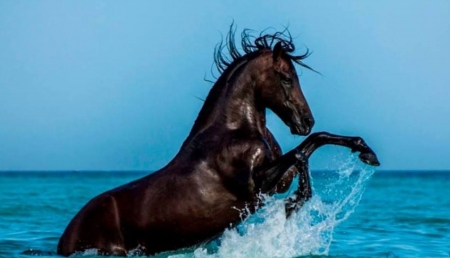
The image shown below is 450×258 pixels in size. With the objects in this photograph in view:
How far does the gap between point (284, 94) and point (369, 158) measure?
81 cm

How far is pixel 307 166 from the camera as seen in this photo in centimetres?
818

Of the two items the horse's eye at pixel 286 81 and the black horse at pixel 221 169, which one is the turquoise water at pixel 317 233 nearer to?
the black horse at pixel 221 169

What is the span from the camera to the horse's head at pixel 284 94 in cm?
847

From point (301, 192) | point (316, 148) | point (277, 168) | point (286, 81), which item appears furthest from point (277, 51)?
point (301, 192)

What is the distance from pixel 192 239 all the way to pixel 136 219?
0.46 m

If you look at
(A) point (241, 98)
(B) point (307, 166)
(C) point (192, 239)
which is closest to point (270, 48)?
(A) point (241, 98)

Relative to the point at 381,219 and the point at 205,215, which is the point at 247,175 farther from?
the point at 381,219

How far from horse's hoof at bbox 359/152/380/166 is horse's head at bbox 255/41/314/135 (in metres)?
0.47

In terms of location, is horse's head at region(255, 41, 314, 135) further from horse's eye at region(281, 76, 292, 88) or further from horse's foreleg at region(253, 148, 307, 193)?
horse's foreleg at region(253, 148, 307, 193)

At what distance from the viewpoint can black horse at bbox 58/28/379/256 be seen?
27.3ft

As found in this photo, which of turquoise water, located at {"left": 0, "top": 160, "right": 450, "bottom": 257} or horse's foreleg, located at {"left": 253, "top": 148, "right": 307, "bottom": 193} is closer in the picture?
horse's foreleg, located at {"left": 253, "top": 148, "right": 307, "bottom": 193}

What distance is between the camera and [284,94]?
27.8 ft

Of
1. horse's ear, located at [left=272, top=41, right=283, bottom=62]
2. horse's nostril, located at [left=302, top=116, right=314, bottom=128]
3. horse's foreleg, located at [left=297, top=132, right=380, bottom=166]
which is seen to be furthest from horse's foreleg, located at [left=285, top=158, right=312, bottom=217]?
horse's ear, located at [left=272, top=41, right=283, bottom=62]

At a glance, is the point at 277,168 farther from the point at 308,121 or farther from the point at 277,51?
the point at 277,51
